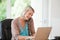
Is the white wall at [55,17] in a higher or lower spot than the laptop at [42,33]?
higher

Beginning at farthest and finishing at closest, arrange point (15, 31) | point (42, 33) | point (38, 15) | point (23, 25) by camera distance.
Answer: point (38, 15)
point (23, 25)
point (15, 31)
point (42, 33)

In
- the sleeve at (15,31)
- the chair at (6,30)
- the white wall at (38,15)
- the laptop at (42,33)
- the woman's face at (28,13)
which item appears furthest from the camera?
the white wall at (38,15)

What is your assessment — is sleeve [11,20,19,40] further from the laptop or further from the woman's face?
the laptop

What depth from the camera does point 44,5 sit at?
A: 5203 mm

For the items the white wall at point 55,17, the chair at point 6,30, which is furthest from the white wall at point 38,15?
the chair at point 6,30

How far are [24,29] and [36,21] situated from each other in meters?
2.74

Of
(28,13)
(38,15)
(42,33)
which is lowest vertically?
(42,33)

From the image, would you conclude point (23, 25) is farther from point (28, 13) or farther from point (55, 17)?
point (55, 17)

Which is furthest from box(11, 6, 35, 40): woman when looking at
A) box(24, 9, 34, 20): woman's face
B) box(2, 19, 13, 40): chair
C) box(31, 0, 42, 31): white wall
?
box(31, 0, 42, 31): white wall

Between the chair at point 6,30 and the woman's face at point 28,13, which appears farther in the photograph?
the chair at point 6,30

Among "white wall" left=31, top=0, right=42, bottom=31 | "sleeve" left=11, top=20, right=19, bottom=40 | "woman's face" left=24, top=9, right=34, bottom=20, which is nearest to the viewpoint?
"sleeve" left=11, top=20, right=19, bottom=40

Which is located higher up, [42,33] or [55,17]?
[55,17]

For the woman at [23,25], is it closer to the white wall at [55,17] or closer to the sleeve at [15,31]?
the sleeve at [15,31]

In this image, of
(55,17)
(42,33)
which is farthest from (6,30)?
(55,17)
